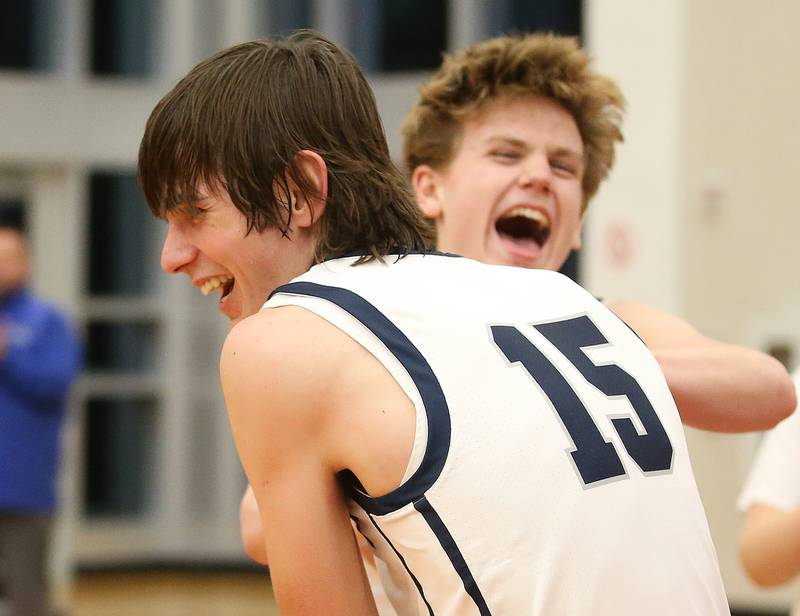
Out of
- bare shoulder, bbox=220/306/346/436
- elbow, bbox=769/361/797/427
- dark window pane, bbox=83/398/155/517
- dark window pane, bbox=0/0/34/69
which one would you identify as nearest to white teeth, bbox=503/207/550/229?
elbow, bbox=769/361/797/427

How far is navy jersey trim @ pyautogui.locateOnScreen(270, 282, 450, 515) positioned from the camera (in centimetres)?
131

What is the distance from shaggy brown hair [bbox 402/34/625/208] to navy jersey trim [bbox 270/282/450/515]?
99cm

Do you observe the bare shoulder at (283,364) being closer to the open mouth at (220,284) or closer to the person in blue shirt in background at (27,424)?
the open mouth at (220,284)

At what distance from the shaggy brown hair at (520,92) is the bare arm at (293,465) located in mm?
1029

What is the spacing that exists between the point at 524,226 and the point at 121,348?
688 cm

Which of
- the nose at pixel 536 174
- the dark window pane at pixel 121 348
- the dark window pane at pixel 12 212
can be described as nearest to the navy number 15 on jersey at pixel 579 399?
the nose at pixel 536 174

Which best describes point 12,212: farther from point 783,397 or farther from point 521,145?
point 783,397

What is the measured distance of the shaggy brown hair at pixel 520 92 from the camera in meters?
2.27

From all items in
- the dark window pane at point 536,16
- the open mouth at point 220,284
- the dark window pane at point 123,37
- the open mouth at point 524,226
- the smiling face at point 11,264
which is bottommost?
the smiling face at point 11,264

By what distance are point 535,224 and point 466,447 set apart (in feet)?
3.46

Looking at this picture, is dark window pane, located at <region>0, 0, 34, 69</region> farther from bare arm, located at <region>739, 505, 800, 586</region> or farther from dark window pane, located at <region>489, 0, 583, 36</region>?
bare arm, located at <region>739, 505, 800, 586</region>

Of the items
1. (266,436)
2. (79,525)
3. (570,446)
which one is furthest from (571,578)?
(79,525)

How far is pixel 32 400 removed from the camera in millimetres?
5488

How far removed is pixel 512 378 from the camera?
1359 millimetres
